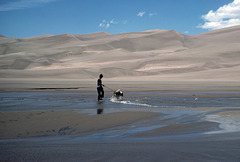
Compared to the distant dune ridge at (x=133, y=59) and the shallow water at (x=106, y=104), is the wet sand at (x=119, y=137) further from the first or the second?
the distant dune ridge at (x=133, y=59)

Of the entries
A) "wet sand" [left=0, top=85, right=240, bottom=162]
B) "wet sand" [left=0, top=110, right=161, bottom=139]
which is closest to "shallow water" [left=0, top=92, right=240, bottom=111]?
"wet sand" [left=0, top=110, right=161, bottom=139]

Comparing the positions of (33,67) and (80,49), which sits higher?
(80,49)

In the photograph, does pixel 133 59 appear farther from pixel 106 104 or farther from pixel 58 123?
pixel 58 123

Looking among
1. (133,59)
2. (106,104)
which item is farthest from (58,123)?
(133,59)

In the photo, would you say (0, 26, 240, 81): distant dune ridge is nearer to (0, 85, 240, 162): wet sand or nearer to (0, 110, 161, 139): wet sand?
(0, 110, 161, 139): wet sand

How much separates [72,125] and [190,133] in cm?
310

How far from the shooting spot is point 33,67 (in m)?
68.7

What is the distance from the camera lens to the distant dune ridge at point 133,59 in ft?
155

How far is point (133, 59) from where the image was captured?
266ft

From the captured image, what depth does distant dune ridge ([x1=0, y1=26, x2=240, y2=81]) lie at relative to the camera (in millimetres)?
47188

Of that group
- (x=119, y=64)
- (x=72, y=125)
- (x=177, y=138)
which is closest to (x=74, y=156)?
(x=177, y=138)

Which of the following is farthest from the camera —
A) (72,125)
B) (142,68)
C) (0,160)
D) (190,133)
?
(142,68)

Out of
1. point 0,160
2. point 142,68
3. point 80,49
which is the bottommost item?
point 0,160

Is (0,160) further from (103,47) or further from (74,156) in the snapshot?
(103,47)
